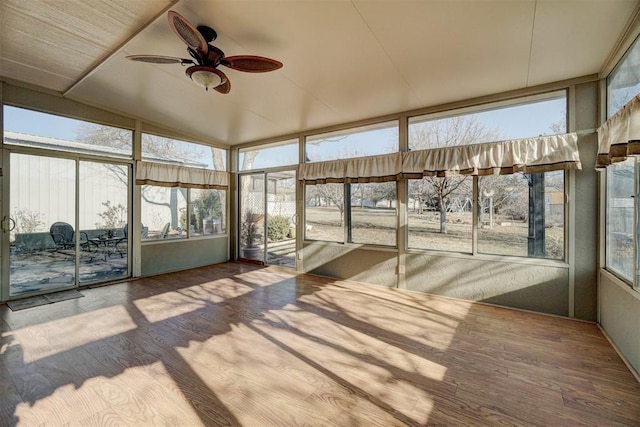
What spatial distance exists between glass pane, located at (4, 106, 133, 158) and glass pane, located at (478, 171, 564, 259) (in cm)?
579

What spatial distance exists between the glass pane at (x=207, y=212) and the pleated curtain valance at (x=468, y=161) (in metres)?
2.76

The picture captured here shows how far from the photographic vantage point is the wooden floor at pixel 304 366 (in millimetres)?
1741

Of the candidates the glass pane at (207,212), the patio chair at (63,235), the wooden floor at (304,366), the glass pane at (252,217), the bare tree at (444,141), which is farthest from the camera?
the glass pane at (252,217)

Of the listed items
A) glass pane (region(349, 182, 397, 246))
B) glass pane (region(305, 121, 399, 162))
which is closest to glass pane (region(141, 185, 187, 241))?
glass pane (region(305, 121, 399, 162))

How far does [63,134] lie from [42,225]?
4.50 feet

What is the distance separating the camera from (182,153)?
5605mm

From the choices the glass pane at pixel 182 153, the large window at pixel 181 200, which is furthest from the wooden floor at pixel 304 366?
the glass pane at pixel 182 153

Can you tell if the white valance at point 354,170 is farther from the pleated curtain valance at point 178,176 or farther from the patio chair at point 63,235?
the patio chair at point 63,235

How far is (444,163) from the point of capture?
3820mm

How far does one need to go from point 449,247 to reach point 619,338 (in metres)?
1.84

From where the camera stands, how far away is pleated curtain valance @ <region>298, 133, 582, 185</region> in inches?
124

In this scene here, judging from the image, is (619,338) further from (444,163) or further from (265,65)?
(265,65)

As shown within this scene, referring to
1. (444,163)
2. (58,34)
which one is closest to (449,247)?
(444,163)

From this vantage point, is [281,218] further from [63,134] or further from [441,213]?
[63,134]
